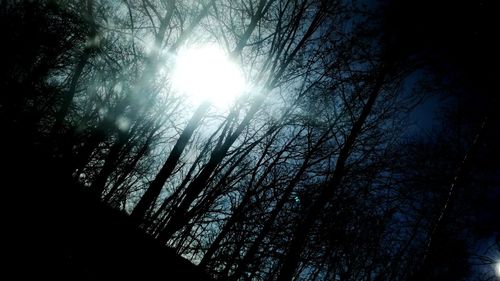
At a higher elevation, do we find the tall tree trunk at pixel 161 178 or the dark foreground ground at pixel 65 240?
the tall tree trunk at pixel 161 178

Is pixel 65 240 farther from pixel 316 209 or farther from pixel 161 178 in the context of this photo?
pixel 316 209

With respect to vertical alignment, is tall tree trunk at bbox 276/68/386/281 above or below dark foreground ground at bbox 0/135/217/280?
above

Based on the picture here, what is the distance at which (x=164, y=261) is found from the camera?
4.60 metres

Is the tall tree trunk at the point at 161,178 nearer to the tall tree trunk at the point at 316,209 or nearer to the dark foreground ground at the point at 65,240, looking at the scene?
the dark foreground ground at the point at 65,240

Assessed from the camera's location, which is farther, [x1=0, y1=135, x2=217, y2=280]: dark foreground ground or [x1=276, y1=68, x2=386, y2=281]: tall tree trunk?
[x1=276, y1=68, x2=386, y2=281]: tall tree trunk

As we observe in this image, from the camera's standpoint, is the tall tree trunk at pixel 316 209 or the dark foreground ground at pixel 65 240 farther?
the tall tree trunk at pixel 316 209

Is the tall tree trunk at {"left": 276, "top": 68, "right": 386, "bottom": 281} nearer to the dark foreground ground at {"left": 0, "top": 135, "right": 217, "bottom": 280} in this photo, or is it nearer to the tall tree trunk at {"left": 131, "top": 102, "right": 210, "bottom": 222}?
the dark foreground ground at {"left": 0, "top": 135, "right": 217, "bottom": 280}

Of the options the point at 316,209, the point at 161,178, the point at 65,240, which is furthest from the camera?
the point at 316,209

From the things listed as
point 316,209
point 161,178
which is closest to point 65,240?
point 161,178

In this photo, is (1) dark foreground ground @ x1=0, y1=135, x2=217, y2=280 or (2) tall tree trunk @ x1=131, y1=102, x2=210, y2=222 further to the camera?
(2) tall tree trunk @ x1=131, y1=102, x2=210, y2=222

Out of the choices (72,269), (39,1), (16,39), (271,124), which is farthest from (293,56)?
(16,39)

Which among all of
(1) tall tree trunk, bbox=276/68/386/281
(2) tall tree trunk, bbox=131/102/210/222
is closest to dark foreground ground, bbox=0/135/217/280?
(2) tall tree trunk, bbox=131/102/210/222

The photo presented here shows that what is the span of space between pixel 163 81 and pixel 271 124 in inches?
189

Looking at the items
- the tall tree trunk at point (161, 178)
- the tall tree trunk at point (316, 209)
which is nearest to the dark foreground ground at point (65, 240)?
the tall tree trunk at point (161, 178)
